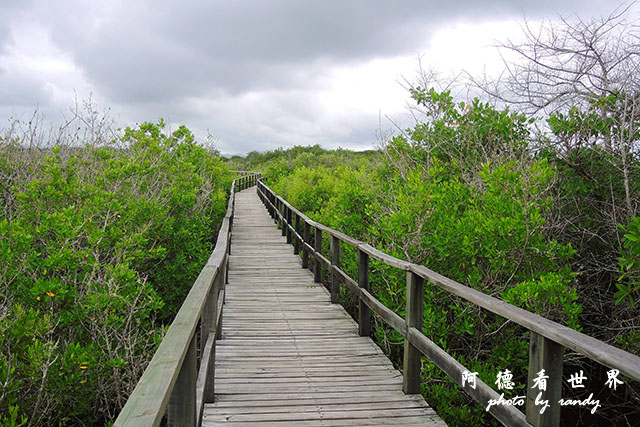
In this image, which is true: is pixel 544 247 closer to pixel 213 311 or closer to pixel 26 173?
pixel 213 311

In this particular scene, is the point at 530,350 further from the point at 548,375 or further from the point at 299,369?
the point at 299,369

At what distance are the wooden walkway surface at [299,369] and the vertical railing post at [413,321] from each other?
0.12 metres

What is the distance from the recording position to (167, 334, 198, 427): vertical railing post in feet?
7.15

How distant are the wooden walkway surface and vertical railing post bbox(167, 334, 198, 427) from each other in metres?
1.06

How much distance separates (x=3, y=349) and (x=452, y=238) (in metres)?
5.26

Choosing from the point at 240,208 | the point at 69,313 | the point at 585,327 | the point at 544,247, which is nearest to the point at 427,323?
the point at 544,247

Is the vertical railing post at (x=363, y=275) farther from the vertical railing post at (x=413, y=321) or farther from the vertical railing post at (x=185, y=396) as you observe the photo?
the vertical railing post at (x=185, y=396)

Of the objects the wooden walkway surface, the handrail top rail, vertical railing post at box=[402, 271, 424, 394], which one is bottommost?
the wooden walkway surface

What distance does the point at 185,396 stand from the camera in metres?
2.28

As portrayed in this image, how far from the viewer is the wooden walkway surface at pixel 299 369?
3.45 meters

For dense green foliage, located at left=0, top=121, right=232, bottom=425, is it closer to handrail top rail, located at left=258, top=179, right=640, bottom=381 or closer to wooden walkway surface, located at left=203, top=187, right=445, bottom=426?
wooden walkway surface, located at left=203, top=187, right=445, bottom=426

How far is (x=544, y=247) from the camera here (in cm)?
556

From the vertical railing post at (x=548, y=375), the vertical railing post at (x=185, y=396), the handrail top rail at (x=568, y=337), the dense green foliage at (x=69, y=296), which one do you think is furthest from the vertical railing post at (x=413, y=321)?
the dense green foliage at (x=69, y=296)

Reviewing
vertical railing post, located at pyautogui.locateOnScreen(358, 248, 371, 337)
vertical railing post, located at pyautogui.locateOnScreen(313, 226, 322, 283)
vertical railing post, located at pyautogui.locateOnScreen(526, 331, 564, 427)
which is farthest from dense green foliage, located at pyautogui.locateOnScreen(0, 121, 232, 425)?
vertical railing post, located at pyautogui.locateOnScreen(526, 331, 564, 427)
